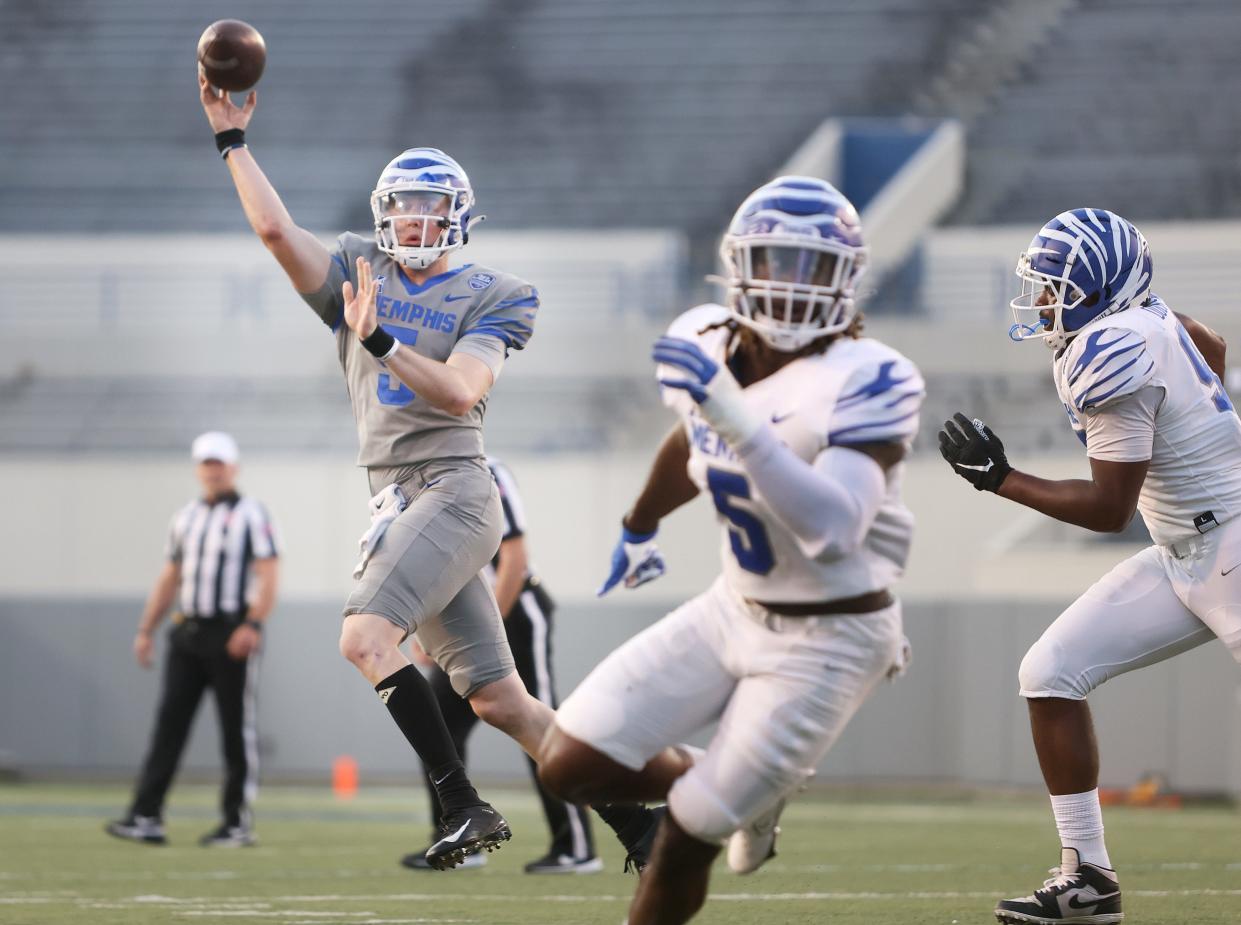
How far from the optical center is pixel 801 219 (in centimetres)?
332

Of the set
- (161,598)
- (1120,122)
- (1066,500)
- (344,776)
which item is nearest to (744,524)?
(1066,500)

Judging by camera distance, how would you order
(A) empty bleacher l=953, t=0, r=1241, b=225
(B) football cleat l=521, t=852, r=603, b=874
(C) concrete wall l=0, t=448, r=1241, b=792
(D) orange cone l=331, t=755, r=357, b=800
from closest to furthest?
(B) football cleat l=521, t=852, r=603, b=874, (C) concrete wall l=0, t=448, r=1241, b=792, (D) orange cone l=331, t=755, r=357, b=800, (A) empty bleacher l=953, t=0, r=1241, b=225

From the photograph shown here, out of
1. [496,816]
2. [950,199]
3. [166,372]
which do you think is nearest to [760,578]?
[496,816]

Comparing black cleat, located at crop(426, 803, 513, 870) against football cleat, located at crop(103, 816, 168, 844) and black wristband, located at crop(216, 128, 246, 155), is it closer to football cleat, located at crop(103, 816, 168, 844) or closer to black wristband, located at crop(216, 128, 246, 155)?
black wristband, located at crop(216, 128, 246, 155)

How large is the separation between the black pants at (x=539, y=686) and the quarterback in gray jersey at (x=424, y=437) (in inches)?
55.7

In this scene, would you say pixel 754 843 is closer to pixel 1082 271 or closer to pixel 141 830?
pixel 1082 271

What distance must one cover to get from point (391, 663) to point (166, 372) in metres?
8.56

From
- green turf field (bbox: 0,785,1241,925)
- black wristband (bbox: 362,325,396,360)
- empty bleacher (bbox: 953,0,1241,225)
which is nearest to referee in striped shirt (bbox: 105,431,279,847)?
green turf field (bbox: 0,785,1241,925)

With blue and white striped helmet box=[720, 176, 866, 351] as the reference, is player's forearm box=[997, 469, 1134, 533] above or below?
below

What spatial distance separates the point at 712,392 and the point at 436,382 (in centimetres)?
119

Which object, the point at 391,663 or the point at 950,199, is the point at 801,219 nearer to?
the point at 391,663

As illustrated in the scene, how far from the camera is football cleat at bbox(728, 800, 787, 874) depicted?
3432 mm

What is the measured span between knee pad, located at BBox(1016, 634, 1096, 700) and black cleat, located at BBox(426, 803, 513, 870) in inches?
48.2

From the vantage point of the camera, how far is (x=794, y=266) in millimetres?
3299
